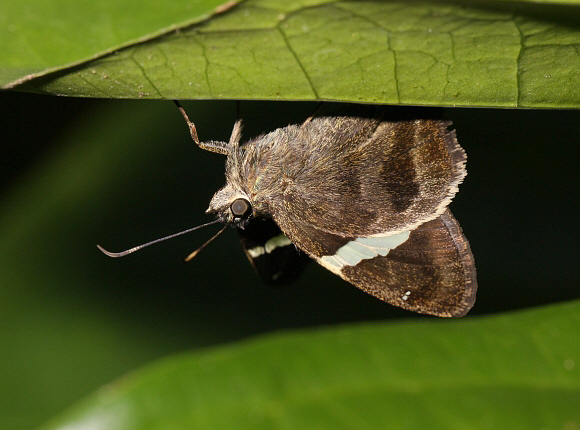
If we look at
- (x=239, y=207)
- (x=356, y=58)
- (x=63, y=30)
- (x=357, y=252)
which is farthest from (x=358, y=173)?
(x=63, y=30)

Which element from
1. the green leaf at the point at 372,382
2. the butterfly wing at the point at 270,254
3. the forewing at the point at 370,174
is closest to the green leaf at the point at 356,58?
the green leaf at the point at 372,382

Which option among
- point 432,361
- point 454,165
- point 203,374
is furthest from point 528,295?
point 203,374

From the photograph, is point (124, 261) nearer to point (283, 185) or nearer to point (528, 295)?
point (283, 185)

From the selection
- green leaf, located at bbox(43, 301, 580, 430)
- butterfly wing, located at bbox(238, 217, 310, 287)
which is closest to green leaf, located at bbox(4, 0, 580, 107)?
green leaf, located at bbox(43, 301, 580, 430)

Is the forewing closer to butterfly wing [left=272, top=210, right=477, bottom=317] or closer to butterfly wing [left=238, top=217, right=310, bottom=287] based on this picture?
butterfly wing [left=272, top=210, right=477, bottom=317]

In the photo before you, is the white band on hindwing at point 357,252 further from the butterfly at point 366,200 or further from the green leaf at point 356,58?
Result: the green leaf at point 356,58

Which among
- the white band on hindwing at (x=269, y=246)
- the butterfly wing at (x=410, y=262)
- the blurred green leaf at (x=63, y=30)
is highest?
the blurred green leaf at (x=63, y=30)
